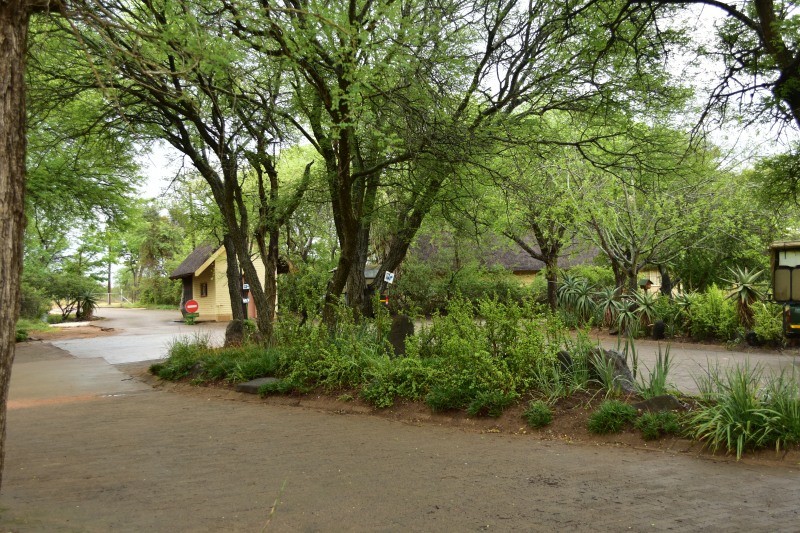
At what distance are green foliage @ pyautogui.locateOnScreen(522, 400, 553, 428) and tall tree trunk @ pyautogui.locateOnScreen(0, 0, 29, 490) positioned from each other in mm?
5188

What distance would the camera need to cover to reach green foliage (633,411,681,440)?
6.32m

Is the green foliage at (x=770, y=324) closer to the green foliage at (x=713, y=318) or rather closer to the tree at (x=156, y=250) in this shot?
the green foliage at (x=713, y=318)

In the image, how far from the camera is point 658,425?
252 inches

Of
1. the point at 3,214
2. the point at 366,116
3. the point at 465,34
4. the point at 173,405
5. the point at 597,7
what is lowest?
the point at 173,405

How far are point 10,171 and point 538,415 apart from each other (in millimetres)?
5619

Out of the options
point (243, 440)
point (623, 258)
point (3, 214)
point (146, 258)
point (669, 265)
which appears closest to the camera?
point (3, 214)

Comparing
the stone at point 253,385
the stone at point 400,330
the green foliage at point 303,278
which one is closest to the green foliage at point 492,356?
the stone at point 400,330

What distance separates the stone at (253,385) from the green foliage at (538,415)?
453cm

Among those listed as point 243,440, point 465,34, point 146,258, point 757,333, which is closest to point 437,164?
point 465,34

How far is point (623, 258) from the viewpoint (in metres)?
20.5

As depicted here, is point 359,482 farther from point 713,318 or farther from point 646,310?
point 646,310

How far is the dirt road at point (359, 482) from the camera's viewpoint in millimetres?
4438

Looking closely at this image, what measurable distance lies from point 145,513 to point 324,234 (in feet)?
75.3

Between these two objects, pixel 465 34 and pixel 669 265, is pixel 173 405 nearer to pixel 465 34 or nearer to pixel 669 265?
pixel 465 34
